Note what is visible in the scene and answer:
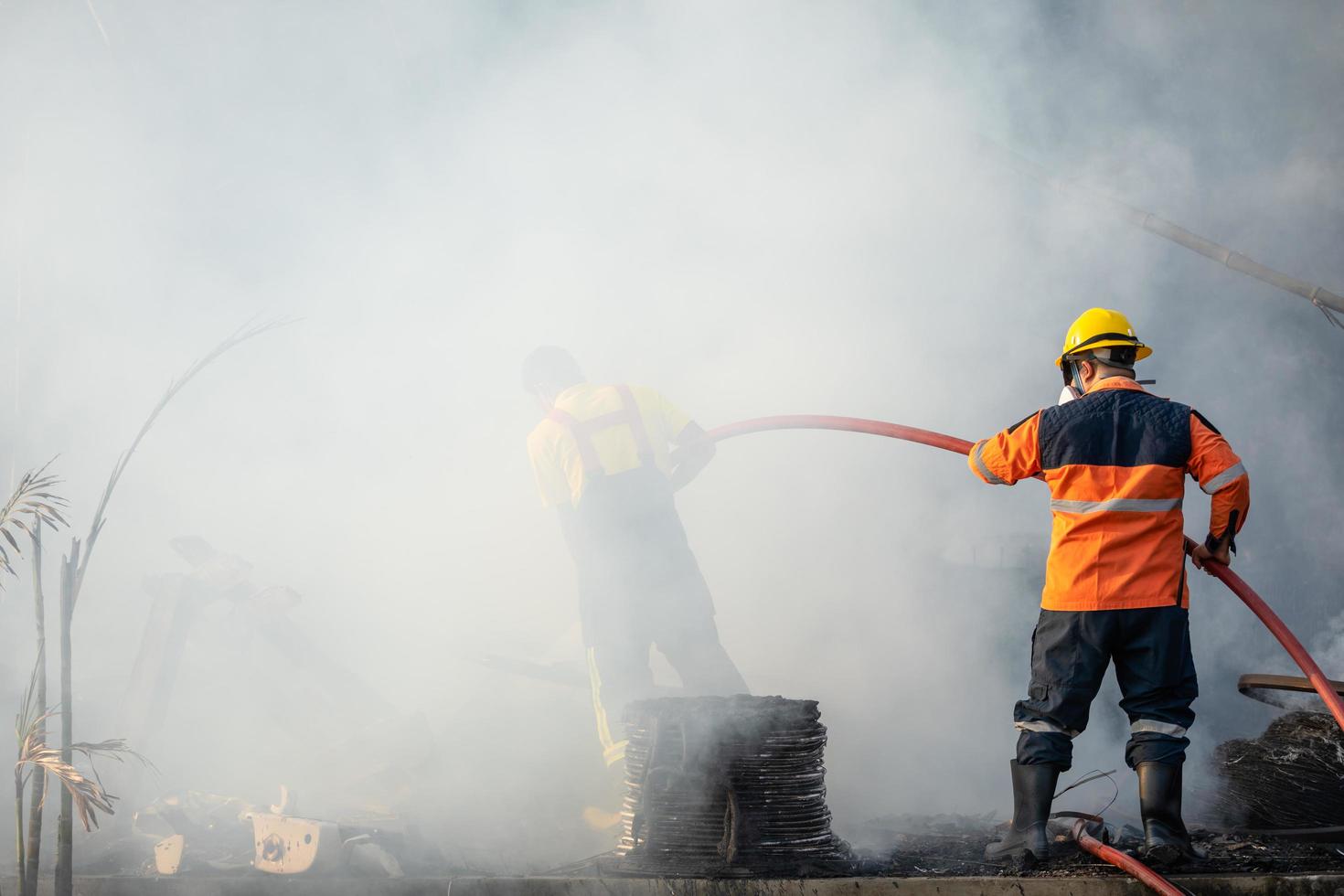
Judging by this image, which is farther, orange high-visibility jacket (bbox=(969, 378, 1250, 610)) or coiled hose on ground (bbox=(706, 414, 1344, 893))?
orange high-visibility jacket (bbox=(969, 378, 1250, 610))

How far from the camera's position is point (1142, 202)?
6574mm

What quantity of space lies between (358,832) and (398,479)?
13.5 feet

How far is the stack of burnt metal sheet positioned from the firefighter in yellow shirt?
1.17 meters

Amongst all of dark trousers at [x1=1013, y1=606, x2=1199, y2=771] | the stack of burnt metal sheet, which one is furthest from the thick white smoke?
dark trousers at [x1=1013, y1=606, x2=1199, y2=771]

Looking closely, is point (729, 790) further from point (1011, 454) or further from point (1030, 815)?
point (1011, 454)

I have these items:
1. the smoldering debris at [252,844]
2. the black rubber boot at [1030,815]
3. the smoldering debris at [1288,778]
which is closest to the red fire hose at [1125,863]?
the black rubber boot at [1030,815]

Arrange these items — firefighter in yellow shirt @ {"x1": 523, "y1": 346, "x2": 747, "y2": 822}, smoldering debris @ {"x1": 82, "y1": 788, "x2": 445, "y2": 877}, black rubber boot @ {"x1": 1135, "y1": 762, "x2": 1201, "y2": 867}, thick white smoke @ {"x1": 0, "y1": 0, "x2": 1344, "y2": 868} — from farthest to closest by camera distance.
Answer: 1. thick white smoke @ {"x1": 0, "y1": 0, "x2": 1344, "y2": 868}
2. firefighter in yellow shirt @ {"x1": 523, "y1": 346, "x2": 747, "y2": 822}
3. smoldering debris @ {"x1": 82, "y1": 788, "x2": 445, "y2": 877}
4. black rubber boot @ {"x1": 1135, "y1": 762, "x2": 1201, "y2": 867}

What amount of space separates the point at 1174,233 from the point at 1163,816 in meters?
4.37

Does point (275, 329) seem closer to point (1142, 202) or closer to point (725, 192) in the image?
point (725, 192)

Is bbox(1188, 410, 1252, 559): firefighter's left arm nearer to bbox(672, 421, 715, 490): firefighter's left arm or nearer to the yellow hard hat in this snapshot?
the yellow hard hat

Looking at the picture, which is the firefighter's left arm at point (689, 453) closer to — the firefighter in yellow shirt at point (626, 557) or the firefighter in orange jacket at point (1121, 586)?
the firefighter in yellow shirt at point (626, 557)

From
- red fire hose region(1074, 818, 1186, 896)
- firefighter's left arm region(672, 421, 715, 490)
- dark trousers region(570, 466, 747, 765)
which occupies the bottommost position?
red fire hose region(1074, 818, 1186, 896)

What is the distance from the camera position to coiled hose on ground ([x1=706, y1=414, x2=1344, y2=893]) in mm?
2752

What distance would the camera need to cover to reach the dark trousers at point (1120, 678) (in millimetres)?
3061
